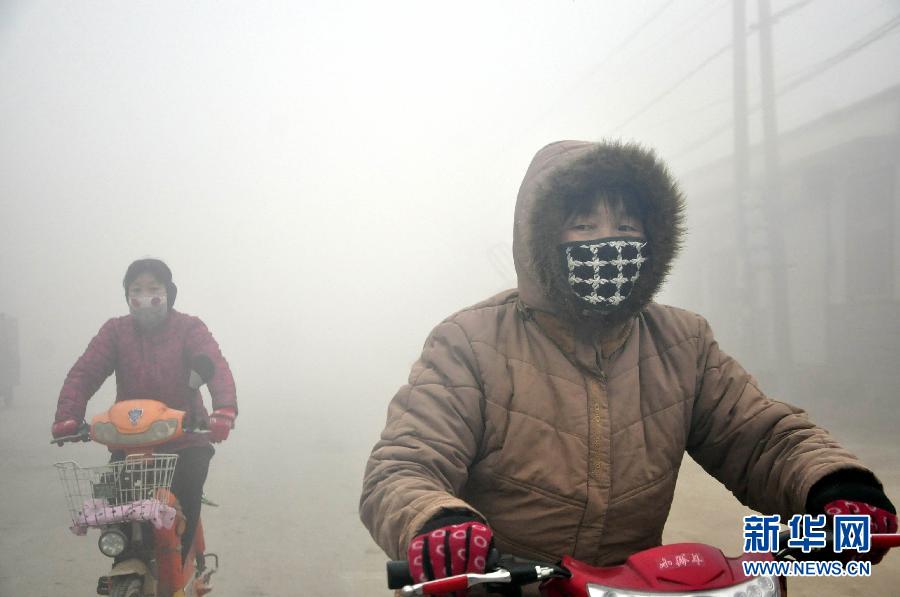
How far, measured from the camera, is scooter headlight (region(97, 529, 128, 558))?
7.89 ft

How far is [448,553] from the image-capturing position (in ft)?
2.80

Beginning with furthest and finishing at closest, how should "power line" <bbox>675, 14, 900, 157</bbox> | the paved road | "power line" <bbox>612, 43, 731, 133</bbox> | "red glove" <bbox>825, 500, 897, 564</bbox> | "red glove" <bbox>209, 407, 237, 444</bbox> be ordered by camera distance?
1. "power line" <bbox>612, 43, 731, 133</bbox>
2. "power line" <bbox>675, 14, 900, 157</bbox>
3. the paved road
4. "red glove" <bbox>209, 407, 237, 444</bbox>
5. "red glove" <bbox>825, 500, 897, 564</bbox>

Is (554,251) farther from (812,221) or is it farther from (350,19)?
(812,221)

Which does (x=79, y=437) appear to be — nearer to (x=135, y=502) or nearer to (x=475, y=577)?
(x=135, y=502)

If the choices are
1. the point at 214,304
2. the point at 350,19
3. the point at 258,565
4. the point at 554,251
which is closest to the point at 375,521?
the point at 554,251

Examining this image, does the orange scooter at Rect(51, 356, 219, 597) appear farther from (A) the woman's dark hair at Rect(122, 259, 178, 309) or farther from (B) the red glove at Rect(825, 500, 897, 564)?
(B) the red glove at Rect(825, 500, 897, 564)

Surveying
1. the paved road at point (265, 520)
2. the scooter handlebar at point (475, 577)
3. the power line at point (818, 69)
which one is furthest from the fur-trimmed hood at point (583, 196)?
the power line at point (818, 69)

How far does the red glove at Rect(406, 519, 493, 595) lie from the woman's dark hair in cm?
245

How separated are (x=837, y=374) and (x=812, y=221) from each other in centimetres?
144

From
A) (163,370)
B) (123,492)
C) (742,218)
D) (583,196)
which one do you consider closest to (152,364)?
(163,370)

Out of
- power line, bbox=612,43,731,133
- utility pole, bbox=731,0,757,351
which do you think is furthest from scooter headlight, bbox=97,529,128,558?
utility pole, bbox=731,0,757,351

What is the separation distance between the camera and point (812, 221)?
6082 mm

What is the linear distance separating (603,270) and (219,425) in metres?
1.90

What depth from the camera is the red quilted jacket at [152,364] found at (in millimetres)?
2801
